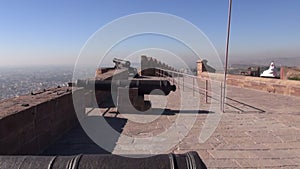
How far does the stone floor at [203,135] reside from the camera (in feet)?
11.8

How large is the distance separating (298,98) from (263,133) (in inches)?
215

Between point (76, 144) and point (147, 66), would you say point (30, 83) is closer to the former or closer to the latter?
point (76, 144)

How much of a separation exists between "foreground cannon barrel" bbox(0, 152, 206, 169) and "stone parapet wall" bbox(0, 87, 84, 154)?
1.85 m

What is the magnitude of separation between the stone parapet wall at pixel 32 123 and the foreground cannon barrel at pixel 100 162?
1.85 m

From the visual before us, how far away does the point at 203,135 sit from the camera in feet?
15.2

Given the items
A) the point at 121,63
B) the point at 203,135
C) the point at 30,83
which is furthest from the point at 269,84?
the point at 121,63

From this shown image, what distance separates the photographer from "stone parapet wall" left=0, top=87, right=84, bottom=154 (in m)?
3.00

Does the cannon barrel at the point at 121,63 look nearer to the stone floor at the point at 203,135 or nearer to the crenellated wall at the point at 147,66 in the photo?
the crenellated wall at the point at 147,66

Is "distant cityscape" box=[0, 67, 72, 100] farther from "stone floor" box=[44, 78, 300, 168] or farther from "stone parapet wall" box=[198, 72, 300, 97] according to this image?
"stone parapet wall" box=[198, 72, 300, 97]

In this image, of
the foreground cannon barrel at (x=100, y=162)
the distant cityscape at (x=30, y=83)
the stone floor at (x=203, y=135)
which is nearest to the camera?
the foreground cannon barrel at (x=100, y=162)

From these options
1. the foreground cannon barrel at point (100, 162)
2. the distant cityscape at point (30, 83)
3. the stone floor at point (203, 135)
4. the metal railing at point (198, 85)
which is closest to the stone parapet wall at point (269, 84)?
the metal railing at point (198, 85)

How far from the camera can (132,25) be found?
7.09 metres

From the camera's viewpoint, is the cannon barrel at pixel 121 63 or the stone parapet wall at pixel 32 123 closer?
the stone parapet wall at pixel 32 123

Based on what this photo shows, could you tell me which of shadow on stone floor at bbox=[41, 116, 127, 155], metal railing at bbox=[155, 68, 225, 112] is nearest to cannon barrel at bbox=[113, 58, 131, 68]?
metal railing at bbox=[155, 68, 225, 112]
